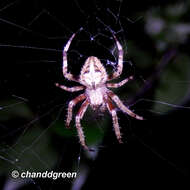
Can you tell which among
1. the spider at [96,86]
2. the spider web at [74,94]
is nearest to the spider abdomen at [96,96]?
the spider at [96,86]

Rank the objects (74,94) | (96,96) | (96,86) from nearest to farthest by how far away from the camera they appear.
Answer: (96,86), (96,96), (74,94)


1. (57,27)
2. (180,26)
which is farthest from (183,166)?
(57,27)

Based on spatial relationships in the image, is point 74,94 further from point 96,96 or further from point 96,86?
point 96,86

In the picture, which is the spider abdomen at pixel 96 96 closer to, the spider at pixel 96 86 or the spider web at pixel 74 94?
the spider at pixel 96 86

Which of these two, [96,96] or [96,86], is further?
[96,96]

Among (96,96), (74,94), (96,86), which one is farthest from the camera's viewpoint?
(74,94)

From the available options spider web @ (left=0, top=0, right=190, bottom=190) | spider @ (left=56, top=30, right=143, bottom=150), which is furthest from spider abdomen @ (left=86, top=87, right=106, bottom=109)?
spider web @ (left=0, top=0, right=190, bottom=190)

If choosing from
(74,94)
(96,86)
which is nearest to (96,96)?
(96,86)
